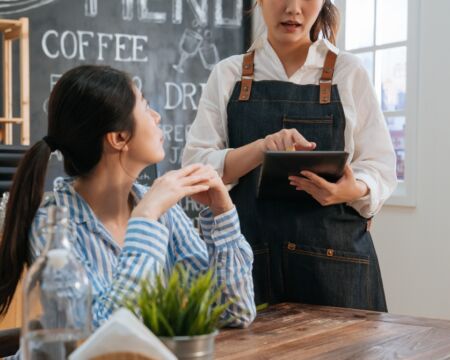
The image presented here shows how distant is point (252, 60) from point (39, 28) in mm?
2710

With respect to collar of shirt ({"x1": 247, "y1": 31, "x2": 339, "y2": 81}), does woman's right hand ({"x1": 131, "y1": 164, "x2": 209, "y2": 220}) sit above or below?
below

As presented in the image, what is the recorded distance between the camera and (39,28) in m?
4.65

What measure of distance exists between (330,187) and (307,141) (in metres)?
0.17

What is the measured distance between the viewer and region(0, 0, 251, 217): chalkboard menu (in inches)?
184

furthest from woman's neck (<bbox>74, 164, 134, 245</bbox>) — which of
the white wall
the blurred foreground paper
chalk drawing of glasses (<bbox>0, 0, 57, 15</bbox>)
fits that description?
chalk drawing of glasses (<bbox>0, 0, 57, 15</bbox>)

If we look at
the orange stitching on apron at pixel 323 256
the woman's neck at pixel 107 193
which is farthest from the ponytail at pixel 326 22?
the woman's neck at pixel 107 193

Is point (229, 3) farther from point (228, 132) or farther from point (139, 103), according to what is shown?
point (139, 103)

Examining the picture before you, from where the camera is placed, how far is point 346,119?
7.11ft

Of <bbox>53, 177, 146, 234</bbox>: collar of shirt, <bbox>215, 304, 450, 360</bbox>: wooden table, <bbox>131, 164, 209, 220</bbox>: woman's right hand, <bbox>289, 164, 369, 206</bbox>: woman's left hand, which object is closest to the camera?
<bbox>215, 304, 450, 360</bbox>: wooden table

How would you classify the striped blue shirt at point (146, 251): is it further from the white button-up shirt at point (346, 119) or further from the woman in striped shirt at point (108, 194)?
the white button-up shirt at point (346, 119)

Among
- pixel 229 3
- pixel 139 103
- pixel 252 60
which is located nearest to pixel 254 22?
pixel 229 3

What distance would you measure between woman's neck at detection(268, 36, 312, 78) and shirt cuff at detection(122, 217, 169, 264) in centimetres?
94

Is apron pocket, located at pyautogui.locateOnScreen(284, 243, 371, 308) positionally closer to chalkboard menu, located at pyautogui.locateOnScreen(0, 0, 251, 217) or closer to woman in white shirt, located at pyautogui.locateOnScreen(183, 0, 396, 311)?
woman in white shirt, located at pyautogui.locateOnScreen(183, 0, 396, 311)

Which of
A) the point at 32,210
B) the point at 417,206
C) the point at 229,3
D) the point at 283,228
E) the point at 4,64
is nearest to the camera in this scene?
the point at 32,210
